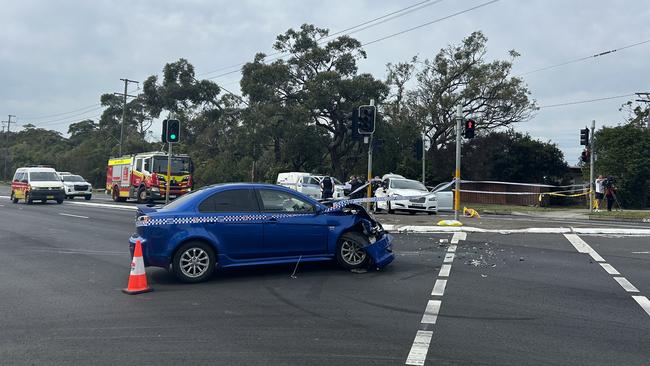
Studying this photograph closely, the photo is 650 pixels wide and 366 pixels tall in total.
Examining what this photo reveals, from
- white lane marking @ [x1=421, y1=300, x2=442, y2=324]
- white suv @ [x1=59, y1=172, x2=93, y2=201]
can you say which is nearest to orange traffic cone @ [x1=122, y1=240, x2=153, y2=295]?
white lane marking @ [x1=421, y1=300, x2=442, y2=324]

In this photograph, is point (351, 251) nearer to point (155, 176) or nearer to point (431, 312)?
point (431, 312)

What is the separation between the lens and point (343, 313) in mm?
6914

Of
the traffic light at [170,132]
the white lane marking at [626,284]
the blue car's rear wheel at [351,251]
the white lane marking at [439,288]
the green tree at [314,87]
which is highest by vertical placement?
the green tree at [314,87]

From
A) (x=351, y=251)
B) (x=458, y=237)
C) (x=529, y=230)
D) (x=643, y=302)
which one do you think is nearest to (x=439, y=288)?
(x=351, y=251)

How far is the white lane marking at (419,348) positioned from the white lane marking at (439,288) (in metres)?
1.92

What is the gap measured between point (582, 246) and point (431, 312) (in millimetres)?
7196

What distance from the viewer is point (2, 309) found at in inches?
283

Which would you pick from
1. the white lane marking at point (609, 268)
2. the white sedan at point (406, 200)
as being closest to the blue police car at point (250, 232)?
the white lane marking at point (609, 268)

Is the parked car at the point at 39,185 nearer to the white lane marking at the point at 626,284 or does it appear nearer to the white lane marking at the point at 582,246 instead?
the white lane marking at the point at 582,246

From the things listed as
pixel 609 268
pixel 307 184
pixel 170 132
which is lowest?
pixel 609 268

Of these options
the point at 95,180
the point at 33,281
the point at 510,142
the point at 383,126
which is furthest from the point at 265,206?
the point at 95,180

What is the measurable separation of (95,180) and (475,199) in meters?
49.5

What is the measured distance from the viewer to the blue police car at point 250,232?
28.2ft

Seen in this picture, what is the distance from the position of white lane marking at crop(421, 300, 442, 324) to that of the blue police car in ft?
7.09
